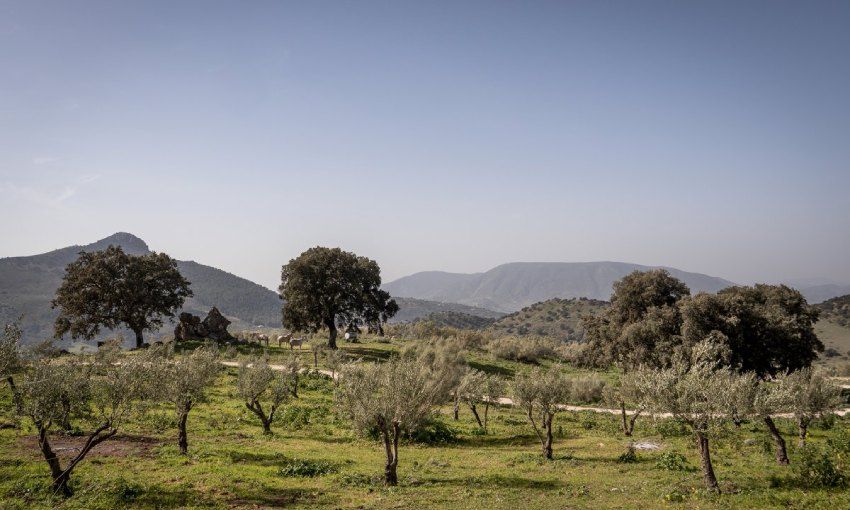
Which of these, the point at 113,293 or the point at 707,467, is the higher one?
the point at 113,293

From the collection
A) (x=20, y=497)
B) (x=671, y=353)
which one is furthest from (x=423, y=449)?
(x=671, y=353)

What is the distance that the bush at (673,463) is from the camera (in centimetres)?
2651

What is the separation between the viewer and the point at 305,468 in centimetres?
2558

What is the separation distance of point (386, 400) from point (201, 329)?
59.6 meters

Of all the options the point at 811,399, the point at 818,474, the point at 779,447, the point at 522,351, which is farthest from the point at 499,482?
Result: the point at 522,351

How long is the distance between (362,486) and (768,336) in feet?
163

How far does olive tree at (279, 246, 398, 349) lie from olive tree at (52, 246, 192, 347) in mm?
18685

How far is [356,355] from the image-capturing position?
65812 mm

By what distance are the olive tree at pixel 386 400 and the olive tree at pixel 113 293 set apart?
194 ft

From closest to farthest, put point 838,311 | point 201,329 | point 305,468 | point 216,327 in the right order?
point 305,468 → point 201,329 → point 216,327 → point 838,311

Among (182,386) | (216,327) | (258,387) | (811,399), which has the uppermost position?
(216,327)

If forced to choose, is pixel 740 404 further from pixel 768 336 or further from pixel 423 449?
pixel 768 336

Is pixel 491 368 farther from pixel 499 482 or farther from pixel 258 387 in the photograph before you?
pixel 499 482

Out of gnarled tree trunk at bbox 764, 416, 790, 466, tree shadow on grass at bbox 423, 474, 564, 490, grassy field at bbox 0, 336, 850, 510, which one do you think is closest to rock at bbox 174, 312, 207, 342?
grassy field at bbox 0, 336, 850, 510
